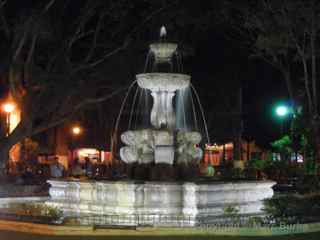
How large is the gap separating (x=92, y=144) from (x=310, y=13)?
2849 centimetres

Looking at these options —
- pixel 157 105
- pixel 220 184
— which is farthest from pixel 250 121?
pixel 220 184

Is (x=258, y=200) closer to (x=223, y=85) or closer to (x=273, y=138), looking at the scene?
(x=223, y=85)

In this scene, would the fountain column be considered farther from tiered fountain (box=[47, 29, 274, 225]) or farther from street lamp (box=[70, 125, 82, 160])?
street lamp (box=[70, 125, 82, 160])

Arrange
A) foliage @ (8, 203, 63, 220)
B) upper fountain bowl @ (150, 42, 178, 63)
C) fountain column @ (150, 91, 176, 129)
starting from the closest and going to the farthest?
1. foliage @ (8, 203, 63, 220)
2. fountain column @ (150, 91, 176, 129)
3. upper fountain bowl @ (150, 42, 178, 63)

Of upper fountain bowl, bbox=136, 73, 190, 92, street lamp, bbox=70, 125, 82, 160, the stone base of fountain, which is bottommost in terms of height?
the stone base of fountain

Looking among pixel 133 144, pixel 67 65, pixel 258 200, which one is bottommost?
pixel 258 200

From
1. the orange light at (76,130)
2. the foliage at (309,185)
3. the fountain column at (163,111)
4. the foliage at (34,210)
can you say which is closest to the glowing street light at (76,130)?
the orange light at (76,130)

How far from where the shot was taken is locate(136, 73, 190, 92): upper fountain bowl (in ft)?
74.8

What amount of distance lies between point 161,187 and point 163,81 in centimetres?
485

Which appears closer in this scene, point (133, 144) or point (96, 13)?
point (133, 144)

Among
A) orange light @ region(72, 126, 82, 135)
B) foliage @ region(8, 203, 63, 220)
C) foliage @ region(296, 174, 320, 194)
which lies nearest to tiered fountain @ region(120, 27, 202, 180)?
foliage @ region(8, 203, 63, 220)

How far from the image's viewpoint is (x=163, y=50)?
23.8 metres

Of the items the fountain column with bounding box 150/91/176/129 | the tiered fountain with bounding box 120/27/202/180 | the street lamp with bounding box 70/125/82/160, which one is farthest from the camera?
the street lamp with bounding box 70/125/82/160

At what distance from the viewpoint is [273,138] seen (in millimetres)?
55031
